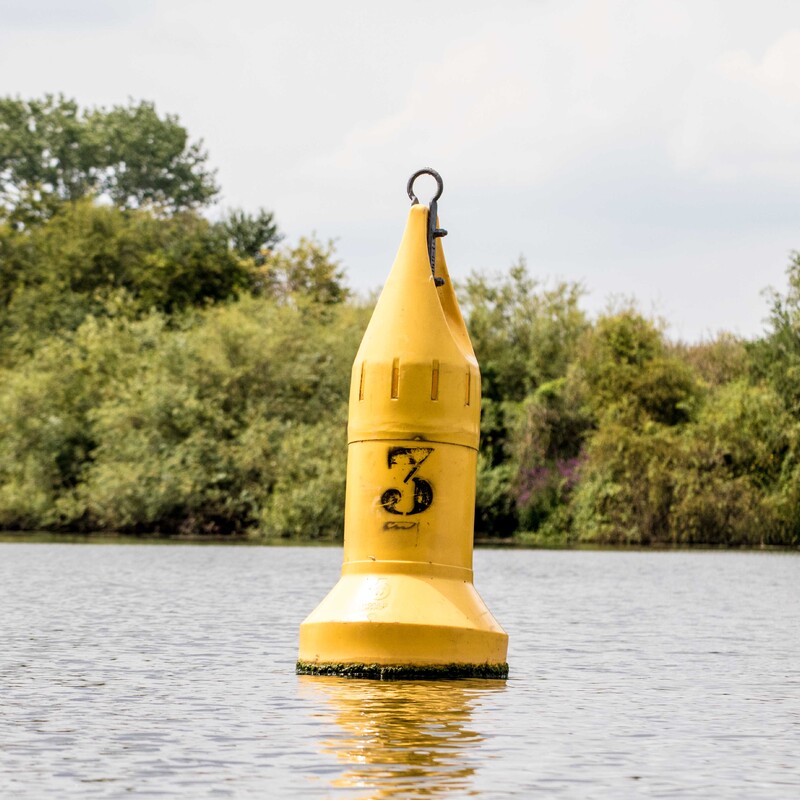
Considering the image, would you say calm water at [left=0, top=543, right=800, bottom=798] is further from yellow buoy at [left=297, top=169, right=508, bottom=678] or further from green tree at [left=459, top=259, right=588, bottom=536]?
green tree at [left=459, top=259, right=588, bottom=536]

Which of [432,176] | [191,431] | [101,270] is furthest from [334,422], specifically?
[432,176]

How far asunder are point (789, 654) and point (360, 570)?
557cm

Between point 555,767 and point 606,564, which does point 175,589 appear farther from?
point 555,767

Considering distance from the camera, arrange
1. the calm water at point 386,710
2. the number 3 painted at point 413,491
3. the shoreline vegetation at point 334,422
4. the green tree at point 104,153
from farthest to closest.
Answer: the green tree at point 104,153 < the shoreline vegetation at point 334,422 < the number 3 painted at point 413,491 < the calm water at point 386,710

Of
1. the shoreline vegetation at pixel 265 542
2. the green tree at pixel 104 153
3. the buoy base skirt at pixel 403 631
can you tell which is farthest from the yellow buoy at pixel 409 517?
the green tree at pixel 104 153

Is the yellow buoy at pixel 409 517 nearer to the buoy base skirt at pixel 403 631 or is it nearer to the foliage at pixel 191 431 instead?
the buoy base skirt at pixel 403 631

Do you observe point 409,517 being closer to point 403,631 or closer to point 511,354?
point 403,631

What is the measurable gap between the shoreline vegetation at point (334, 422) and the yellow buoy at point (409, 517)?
142 feet

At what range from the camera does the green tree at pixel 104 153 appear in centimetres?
11150

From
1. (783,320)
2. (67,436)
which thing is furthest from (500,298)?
(67,436)

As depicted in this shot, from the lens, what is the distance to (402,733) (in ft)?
35.5

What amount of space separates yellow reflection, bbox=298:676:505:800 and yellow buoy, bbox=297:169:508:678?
25 cm

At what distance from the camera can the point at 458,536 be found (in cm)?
1412

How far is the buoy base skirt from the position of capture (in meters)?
13.5
